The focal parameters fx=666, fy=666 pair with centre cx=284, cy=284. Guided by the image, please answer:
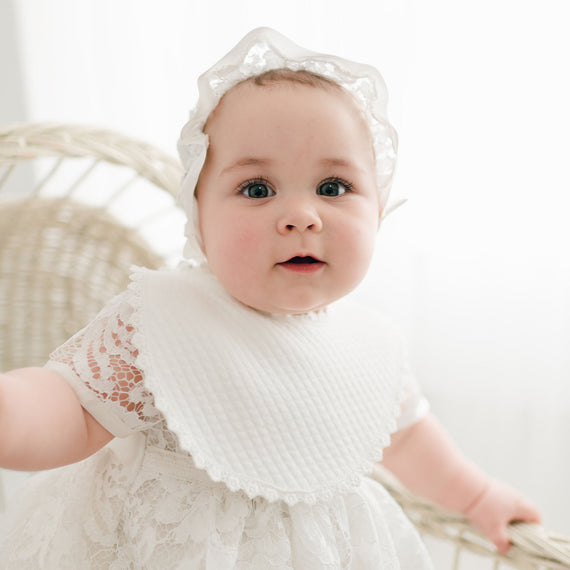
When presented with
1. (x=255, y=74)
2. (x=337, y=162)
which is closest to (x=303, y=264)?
(x=337, y=162)

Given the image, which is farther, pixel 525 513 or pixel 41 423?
pixel 525 513

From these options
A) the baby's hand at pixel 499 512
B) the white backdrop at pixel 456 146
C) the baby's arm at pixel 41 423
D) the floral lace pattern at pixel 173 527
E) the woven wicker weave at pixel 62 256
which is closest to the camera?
the baby's arm at pixel 41 423

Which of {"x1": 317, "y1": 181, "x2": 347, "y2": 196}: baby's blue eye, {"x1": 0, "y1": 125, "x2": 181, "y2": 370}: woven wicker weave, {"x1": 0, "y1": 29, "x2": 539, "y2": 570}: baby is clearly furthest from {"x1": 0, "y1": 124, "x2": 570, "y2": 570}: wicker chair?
{"x1": 317, "y1": 181, "x2": 347, "y2": 196}: baby's blue eye

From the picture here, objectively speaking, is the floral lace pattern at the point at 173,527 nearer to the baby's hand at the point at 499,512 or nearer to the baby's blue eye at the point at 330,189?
the baby's hand at the point at 499,512

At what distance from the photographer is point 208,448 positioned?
2.26 feet

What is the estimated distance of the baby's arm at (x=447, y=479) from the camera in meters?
0.91

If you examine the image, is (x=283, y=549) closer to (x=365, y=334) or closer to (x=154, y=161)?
(x=365, y=334)

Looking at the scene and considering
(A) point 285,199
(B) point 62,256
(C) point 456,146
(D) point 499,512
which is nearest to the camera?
(A) point 285,199

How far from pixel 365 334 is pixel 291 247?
0.23 metres

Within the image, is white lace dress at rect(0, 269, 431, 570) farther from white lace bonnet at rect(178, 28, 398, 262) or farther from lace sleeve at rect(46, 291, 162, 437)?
white lace bonnet at rect(178, 28, 398, 262)

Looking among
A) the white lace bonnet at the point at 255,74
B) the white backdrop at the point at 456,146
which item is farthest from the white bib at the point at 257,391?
the white backdrop at the point at 456,146

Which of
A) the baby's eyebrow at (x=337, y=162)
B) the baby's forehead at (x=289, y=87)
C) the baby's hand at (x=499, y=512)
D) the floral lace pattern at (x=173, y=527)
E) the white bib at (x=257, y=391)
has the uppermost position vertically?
the baby's forehead at (x=289, y=87)

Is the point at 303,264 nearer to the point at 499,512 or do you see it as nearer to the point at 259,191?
the point at 259,191

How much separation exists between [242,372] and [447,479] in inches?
15.7
